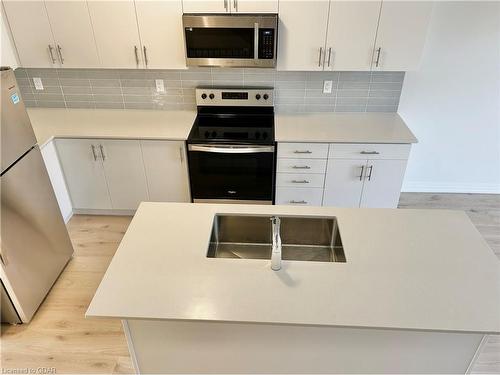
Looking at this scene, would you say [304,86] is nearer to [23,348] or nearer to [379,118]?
[379,118]

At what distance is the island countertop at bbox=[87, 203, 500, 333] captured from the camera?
1445mm

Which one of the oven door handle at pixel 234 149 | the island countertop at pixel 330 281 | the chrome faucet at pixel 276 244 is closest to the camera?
the island countertop at pixel 330 281

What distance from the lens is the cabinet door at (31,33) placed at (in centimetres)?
274

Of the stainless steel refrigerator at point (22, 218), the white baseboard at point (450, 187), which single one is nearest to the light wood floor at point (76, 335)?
the stainless steel refrigerator at point (22, 218)

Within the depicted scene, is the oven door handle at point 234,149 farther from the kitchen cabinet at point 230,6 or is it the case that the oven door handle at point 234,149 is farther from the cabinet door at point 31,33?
the cabinet door at point 31,33

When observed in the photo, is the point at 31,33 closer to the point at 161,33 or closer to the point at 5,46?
the point at 5,46

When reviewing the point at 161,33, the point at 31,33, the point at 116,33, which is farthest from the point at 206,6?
the point at 31,33

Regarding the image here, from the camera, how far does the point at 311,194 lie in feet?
10.3

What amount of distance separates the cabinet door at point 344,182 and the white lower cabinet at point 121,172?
119 cm

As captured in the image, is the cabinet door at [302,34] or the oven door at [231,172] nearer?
the cabinet door at [302,34]

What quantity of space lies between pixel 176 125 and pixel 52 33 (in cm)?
114

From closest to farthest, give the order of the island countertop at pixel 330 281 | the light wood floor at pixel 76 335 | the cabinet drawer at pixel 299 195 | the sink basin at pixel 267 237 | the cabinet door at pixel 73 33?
the island countertop at pixel 330 281 < the sink basin at pixel 267 237 < the light wood floor at pixel 76 335 < the cabinet door at pixel 73 33 < the cabinet drawer at pixel 299 195

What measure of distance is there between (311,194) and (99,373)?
1992 millimetres

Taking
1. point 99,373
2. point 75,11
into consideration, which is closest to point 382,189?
point 99,373
